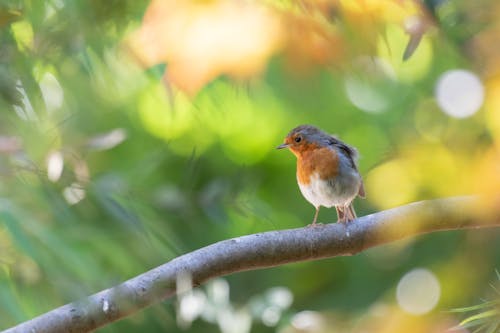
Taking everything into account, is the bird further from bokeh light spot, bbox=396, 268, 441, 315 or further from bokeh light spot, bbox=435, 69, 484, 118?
bokeh light spot, bbox=435, 69, 484, 118

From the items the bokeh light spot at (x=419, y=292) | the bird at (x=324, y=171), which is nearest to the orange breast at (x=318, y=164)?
the bird at (x=324, y=171)

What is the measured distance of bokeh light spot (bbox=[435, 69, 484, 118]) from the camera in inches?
30.5

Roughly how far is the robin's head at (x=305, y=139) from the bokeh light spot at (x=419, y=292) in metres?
0.33

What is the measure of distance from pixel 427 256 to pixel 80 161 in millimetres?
1290

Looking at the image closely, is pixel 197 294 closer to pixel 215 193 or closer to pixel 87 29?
pixel 215 193

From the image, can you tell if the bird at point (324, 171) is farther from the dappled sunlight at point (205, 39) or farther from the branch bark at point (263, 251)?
the dappled sunlight at point (205, 39)

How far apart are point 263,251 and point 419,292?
29.2 inches

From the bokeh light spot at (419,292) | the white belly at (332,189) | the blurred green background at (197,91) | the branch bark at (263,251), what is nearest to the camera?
the blurred green background at (197,91)

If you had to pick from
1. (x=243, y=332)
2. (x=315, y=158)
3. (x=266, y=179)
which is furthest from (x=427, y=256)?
(x=315, y=158)

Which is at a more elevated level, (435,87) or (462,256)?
(435,87)

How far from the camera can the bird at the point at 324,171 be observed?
1.38 metres

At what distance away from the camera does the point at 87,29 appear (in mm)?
852

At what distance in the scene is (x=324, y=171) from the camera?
139 cm

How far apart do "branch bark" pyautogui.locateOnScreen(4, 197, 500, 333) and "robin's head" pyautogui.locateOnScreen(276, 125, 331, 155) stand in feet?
1.30
